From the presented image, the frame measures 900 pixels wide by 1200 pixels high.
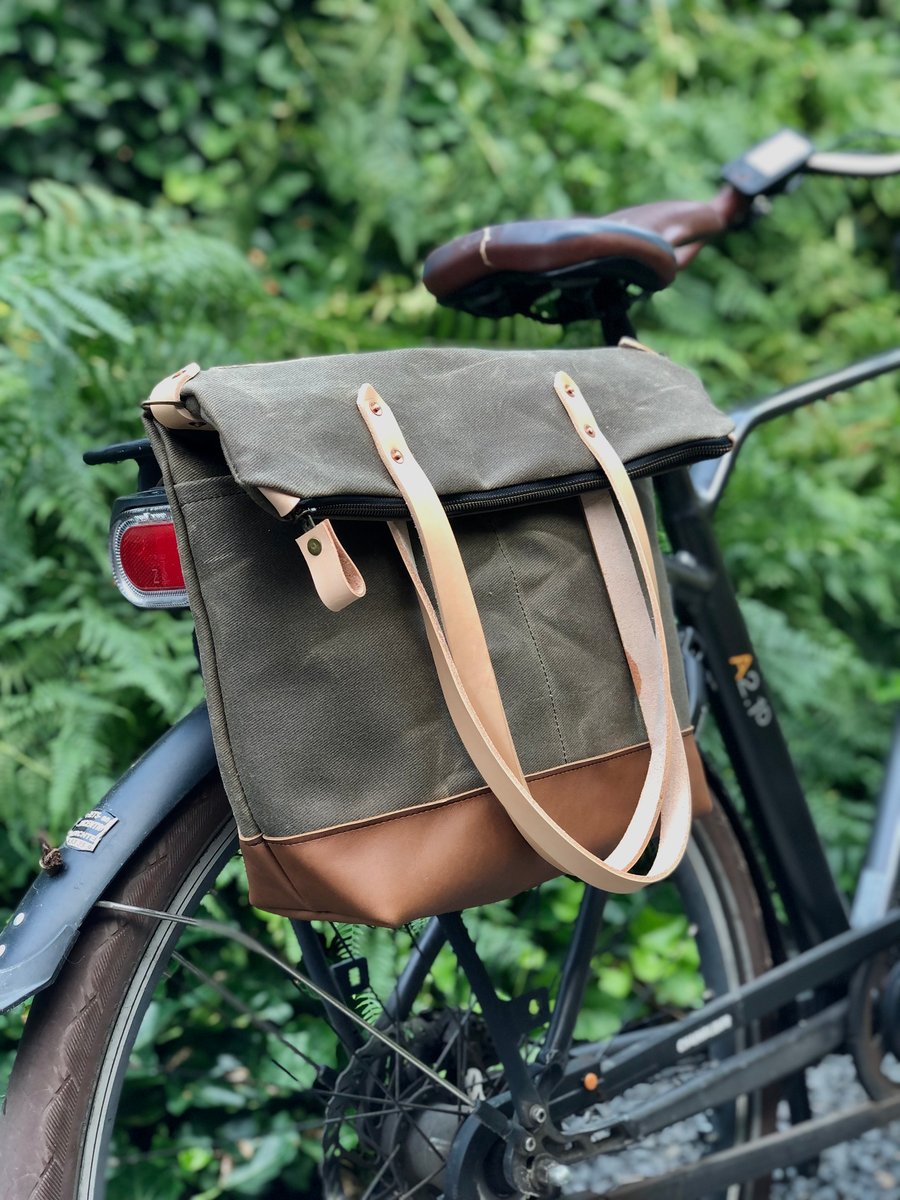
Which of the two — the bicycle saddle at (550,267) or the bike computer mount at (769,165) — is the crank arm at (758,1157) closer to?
the bicycle saddle at (550,267)

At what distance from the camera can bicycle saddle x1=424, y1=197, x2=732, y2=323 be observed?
1083 mm

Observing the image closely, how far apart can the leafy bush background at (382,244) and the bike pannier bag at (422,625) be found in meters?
0.67

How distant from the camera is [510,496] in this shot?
2.93 feet

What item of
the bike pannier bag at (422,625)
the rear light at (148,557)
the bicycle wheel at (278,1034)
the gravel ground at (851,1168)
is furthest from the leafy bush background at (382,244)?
the bike pannier bag at (422,625)

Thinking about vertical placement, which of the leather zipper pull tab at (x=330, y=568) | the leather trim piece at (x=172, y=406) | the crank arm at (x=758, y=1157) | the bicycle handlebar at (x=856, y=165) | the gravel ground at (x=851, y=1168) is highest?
the leather trim piece at (x=172, y=406)

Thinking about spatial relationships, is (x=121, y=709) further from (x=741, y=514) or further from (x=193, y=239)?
(x=741, y=514)

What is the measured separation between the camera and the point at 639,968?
1.72 metres

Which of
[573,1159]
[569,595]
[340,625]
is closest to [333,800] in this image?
[340,625]

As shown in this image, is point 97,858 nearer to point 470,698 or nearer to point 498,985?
point 470,698

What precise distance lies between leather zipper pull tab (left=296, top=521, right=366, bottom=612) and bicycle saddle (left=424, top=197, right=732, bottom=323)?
45cm

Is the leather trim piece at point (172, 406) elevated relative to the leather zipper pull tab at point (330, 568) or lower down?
elevated

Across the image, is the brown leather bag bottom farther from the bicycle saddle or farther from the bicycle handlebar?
the bicycle handlebar

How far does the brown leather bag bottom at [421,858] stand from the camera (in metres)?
0.82

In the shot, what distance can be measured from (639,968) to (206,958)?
0.65 metres
